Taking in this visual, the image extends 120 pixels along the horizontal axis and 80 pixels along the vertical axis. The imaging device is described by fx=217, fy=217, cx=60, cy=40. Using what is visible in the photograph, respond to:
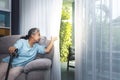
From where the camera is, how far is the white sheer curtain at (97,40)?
104 inches

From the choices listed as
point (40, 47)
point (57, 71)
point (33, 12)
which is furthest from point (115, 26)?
point (33, 12)

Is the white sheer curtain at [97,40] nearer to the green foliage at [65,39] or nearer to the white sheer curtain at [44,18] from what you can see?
the white sheer curtain at [44,18]

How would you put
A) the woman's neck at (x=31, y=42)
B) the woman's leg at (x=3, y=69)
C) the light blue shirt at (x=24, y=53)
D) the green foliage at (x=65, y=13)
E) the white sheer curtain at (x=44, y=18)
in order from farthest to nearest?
the green foliage at (x=65, y=13) → the white sheer curtain at (x=44, y=18) → the woman's neck at (x=31, y=42) → the light blue shirt at (x=24, y=53) → the woman's leg at (x=3, y=69)

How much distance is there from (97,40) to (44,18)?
4.09ft

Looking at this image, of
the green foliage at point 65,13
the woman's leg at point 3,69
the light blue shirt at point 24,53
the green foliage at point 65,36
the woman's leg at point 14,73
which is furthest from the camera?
the green foliage at point 65,13

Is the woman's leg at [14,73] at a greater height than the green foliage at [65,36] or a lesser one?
lesser

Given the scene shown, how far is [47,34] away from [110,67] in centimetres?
138

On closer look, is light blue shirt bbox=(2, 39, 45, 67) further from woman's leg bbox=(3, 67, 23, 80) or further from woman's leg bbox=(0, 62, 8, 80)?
woman's leg bbox=(3, 67, 23, 80)

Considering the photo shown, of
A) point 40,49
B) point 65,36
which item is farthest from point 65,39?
point 40,49

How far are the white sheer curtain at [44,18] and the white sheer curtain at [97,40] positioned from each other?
437 millimetres

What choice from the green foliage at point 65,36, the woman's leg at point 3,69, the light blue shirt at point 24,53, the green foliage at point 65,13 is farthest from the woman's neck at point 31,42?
the green foliage at point 65,13

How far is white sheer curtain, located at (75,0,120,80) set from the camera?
8.70ft

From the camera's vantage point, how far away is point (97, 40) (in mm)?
2865

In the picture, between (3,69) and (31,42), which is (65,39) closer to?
(31,42)
